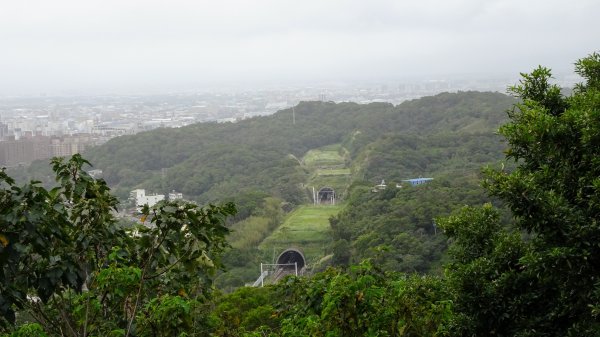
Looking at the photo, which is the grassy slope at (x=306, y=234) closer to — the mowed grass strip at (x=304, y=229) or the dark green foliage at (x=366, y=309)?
the mowed grass strip at (x=304, y=229)

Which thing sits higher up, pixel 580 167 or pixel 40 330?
pixel 580 167

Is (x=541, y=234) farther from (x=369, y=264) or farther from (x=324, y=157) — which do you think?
(x=324, y=157)

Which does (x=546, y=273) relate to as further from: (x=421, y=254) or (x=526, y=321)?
(x=421, y=254)

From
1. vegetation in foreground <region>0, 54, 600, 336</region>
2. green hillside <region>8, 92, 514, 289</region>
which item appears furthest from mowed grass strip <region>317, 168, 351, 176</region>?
vegetation in foreground <region>0, 54, 600, 336</region>

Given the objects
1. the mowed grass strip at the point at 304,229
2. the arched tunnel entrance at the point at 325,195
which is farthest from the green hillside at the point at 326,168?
the arched tunnel entrance at the point at 325,195

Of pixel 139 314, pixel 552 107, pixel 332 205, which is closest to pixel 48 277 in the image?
pixel 139 314

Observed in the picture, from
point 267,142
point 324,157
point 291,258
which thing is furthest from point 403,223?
point 267,142
